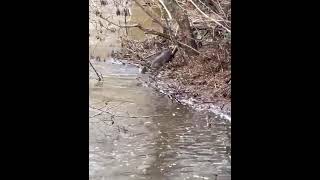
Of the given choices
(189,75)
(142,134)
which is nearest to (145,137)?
(142,134)

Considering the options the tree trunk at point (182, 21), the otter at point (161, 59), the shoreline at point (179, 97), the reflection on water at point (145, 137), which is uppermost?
the tree trunk at point (182, 21)

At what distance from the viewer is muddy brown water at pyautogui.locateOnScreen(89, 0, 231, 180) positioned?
1.91 meters

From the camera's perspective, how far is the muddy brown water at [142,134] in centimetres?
191

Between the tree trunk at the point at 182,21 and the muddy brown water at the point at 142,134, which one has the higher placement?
the tree trunk at the point at 182,21

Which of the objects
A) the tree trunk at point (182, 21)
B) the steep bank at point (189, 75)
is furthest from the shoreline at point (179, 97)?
the tree trunk at point (182, 21)

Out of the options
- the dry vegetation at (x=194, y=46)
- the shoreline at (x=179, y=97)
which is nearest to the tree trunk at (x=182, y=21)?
the dry vegetation at (x=194, y=46)

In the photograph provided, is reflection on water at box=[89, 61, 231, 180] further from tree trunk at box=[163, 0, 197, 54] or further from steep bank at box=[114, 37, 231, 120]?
tree trunk at box=[163, 0, 197, 54]

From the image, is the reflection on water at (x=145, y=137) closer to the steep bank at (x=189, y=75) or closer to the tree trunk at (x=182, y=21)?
the steep bank at (x=189, y=75)

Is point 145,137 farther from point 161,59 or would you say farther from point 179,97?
point 161,59
